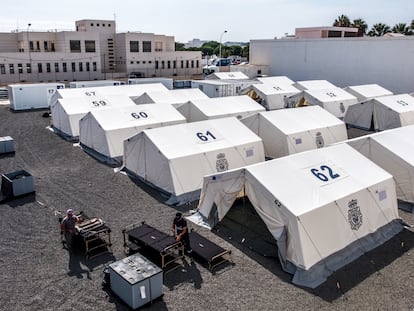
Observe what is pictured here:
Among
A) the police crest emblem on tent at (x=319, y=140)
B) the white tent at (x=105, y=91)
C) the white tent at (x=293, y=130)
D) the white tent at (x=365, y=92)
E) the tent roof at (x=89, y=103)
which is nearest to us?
the white tent at (x=293, y=130)

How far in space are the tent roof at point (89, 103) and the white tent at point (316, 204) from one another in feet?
40.8

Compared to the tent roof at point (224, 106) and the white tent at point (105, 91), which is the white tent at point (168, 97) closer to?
the white tent at point (105, 91)

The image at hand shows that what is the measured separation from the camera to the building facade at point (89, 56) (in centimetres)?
4053

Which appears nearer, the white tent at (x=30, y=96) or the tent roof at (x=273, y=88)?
the white tent at (x=30, y=96)

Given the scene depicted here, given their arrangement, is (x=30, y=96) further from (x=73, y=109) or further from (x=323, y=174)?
(x=323, y=174)

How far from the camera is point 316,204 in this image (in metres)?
8.95

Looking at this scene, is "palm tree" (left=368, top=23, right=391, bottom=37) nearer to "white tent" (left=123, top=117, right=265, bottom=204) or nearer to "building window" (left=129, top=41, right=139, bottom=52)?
"building window" (left=129, top=41, right=139, bottom=52)

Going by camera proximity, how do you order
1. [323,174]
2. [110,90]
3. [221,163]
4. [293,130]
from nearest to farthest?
1. [323,174]
2. [221,163]
3. [293,130]
4. [110,90]

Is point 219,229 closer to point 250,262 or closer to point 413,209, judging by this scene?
point 250,262

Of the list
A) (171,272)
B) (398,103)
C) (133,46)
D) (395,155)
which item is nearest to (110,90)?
(398,103)

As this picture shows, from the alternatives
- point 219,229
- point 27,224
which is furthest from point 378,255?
point 27,224

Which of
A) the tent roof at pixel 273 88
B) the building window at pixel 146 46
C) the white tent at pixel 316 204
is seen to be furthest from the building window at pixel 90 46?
the white tent at pixel 316 204

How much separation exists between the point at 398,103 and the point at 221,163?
1488cm

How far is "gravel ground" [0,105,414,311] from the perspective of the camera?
7625mm
